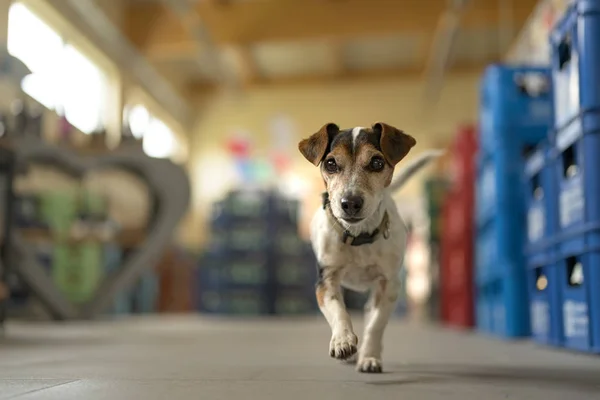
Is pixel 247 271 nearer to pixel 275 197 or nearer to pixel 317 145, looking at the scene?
pixel 275 197

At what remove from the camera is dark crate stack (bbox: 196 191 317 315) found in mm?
9406

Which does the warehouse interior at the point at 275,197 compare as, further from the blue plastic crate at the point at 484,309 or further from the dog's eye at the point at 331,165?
the dog's eye at the point at 331,165

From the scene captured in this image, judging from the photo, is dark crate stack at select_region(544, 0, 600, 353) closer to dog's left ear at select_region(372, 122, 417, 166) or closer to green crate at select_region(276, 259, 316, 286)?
dog's left ear at select_region(372, 122, 417, 166)

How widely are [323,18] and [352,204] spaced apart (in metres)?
9.75

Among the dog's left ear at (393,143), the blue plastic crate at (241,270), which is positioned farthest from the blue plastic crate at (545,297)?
the blue plastic crate at (241,270)

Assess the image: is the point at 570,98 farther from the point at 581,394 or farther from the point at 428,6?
the point at 428,6

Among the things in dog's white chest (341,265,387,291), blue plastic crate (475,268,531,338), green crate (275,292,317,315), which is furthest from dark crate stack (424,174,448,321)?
dog's white chest (341,265,387,291)

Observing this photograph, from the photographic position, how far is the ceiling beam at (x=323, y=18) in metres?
10.9

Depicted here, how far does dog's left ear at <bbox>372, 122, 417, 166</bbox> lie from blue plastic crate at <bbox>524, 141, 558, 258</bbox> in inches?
69.6

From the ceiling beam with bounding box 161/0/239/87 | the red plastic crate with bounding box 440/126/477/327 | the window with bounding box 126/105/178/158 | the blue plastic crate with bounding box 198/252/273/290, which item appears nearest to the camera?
the red plastic crate with bounding box 440/126/477/327

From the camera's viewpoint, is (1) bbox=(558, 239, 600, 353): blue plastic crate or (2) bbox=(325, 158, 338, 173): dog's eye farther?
(1) bbox=(558, 239, 600, 353): blue plastic crate

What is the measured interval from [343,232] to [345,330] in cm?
31

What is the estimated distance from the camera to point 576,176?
10.3ft

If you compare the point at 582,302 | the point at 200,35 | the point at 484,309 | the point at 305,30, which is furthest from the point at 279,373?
the point at 305,30
